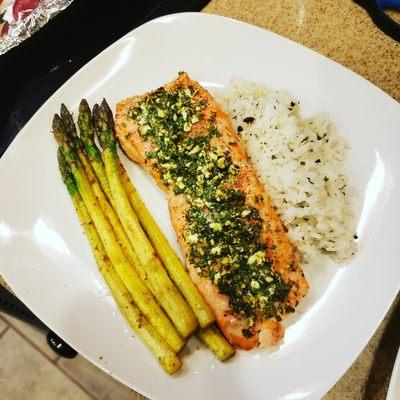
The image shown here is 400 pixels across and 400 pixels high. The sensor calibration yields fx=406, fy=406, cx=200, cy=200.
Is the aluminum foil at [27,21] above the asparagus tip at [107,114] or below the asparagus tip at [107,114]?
above

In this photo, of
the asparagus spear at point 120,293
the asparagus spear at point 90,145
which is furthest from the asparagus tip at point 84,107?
the asparagus spear at point 120,293

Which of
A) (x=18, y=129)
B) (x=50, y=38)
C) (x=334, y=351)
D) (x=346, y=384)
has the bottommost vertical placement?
(x=346, y=384)

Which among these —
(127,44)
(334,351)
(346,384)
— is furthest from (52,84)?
(346,384)

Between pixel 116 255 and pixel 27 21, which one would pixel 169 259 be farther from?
pixel 27 21

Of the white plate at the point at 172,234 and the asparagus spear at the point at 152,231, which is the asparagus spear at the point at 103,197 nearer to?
the asparagus spear at the point at 152,231

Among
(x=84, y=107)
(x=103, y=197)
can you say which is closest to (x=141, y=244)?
(x=103, y=197)

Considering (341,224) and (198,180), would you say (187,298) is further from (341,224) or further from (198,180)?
(341,224)
